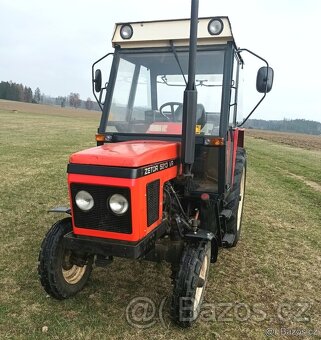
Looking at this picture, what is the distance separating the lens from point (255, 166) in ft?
40.4

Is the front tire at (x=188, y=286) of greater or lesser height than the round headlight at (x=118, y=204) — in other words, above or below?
below

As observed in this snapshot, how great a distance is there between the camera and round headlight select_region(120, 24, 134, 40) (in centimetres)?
366

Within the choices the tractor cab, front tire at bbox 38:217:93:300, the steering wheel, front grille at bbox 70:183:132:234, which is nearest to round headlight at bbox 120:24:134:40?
the tractor cab

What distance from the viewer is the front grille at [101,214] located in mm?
2652

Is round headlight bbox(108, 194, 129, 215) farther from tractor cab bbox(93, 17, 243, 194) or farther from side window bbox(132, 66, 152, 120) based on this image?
side window bbox(132, 66, 152, 120)

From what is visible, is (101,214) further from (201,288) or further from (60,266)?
(201,288)

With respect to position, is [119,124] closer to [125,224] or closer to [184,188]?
[184,188]

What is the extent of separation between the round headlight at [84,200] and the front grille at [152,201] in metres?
0.42

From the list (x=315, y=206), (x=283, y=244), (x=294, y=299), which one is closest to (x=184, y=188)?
Answer: (x=294, y=299)

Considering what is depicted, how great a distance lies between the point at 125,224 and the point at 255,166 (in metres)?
10.3

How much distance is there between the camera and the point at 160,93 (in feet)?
Answer: 12.9
